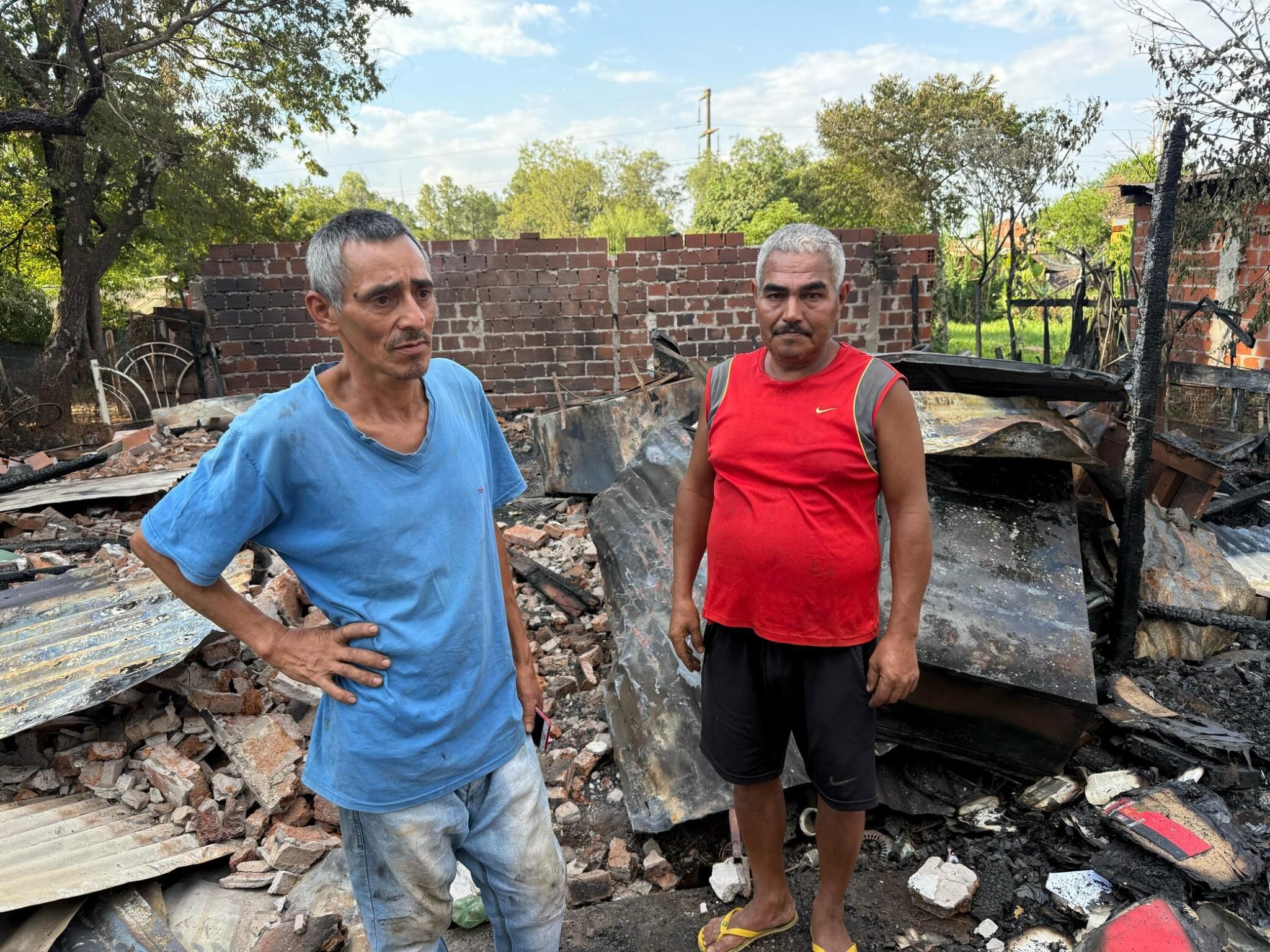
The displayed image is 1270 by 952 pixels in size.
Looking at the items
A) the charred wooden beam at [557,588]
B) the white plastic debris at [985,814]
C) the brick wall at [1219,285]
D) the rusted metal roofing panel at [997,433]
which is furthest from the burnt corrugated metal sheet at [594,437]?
the brick wall at [1219,285]

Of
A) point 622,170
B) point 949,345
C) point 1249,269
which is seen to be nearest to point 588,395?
point 1249,269

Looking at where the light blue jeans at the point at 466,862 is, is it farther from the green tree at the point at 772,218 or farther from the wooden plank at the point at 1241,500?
the green tree at the point at 772,218

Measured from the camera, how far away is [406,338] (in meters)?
1.40

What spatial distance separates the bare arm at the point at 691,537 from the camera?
2.05m

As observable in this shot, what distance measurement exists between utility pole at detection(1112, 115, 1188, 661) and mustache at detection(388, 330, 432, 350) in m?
2.79

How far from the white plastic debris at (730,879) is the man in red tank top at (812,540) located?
49cm

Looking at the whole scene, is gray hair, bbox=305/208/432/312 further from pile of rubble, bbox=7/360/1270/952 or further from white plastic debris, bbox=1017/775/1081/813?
white plastic debris, bbox=1017/775/1081/813

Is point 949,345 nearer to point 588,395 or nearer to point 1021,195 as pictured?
point 1021,195

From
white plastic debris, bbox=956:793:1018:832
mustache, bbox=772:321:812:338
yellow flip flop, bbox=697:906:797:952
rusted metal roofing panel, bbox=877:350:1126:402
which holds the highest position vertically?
mustache, bbox=772:321:812:338

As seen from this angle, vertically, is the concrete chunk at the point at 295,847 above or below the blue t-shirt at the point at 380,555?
below

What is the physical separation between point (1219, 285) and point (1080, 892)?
31.4 ft

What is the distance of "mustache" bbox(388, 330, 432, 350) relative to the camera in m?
1.40

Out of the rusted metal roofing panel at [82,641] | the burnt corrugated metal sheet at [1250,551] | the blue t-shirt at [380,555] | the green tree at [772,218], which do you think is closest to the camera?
the blue t-shirt at [380,555]

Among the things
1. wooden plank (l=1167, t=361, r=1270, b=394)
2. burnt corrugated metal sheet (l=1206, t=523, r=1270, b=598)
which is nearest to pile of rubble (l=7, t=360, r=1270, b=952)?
burnt corrugated metal sheet (l=1206, t=523, r=1270, b=598)
